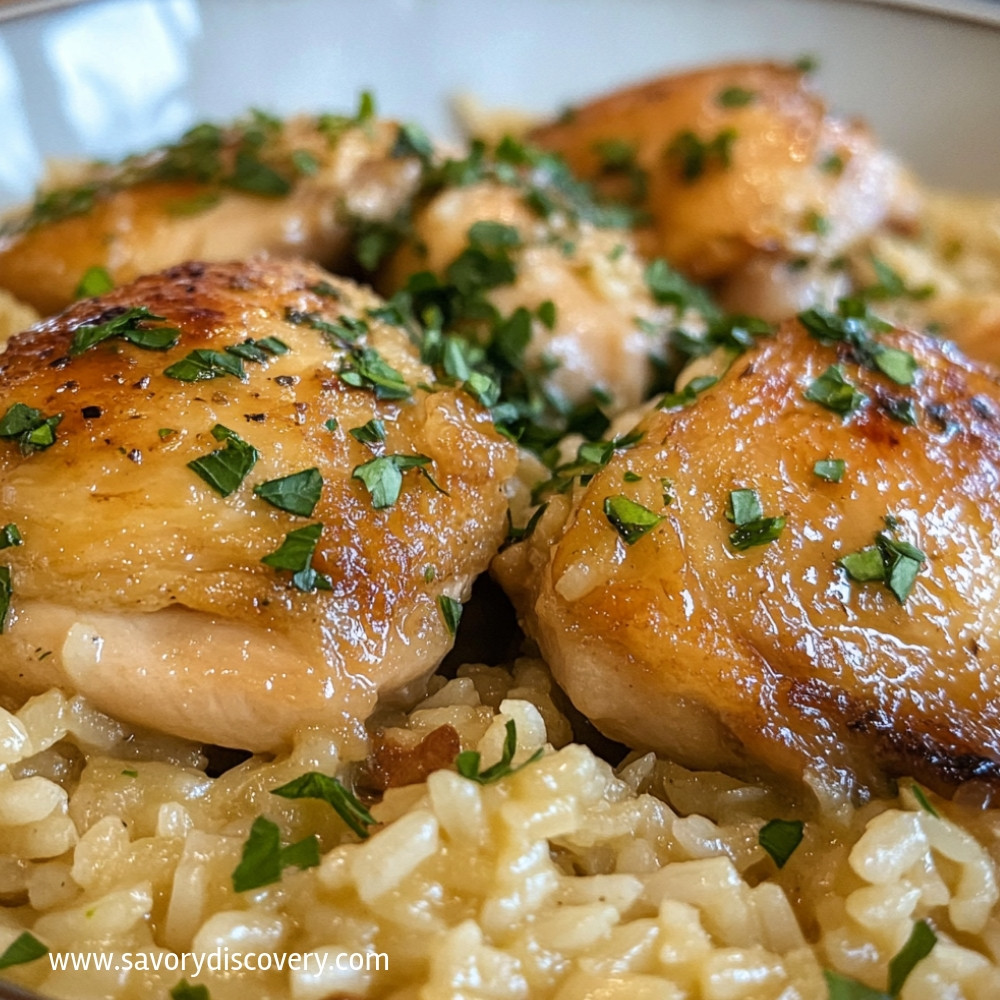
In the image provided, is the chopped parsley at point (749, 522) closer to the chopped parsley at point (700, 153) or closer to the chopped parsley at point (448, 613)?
the chopped parsley at point (448, 613)

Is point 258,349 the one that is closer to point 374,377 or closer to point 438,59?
point 374,377

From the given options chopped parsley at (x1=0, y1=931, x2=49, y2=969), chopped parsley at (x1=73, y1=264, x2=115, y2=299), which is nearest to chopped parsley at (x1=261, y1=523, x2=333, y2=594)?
chopped parsley at (x1=0, y1=931, x2=49, y2=969)

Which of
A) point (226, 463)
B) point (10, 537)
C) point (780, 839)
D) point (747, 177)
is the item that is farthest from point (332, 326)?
point (747, 177)

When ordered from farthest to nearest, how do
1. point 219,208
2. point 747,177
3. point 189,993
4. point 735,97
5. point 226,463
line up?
1. point 735,97
2. point 747,177
3. point 219,208
4. point 226,463
5. point 189,993

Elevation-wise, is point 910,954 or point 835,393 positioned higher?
point 835,393

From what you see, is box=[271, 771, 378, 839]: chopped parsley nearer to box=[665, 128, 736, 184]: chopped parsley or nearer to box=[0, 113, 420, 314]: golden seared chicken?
box=[0, 113, 420, 314]: golden seared chicken

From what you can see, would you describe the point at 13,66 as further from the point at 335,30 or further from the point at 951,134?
the point at 951,134

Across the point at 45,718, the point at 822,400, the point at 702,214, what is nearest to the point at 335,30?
the point at 702,214


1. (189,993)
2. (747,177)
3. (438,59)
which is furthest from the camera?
(438,59)
